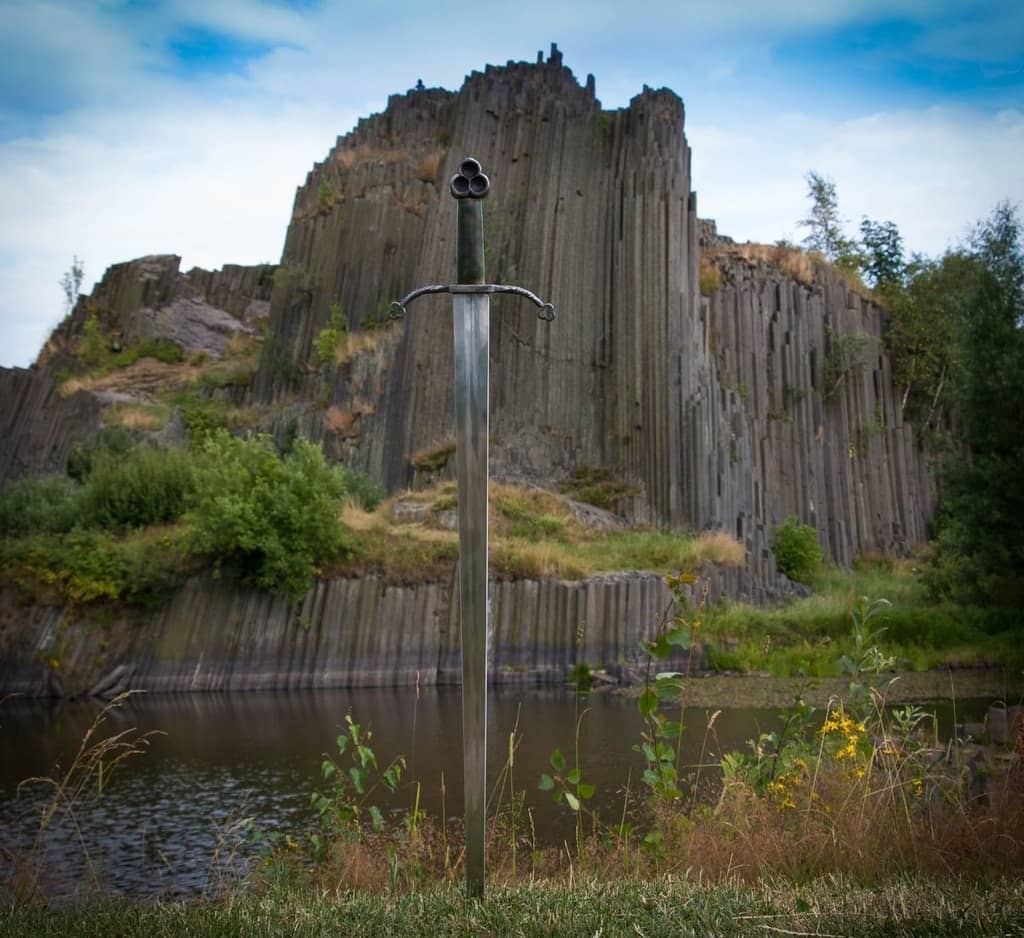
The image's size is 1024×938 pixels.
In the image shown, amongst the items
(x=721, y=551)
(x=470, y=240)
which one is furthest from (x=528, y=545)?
(x=470, y=240)

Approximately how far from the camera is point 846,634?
24.0 metres

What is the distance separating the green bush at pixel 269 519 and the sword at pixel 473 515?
20.2 metres

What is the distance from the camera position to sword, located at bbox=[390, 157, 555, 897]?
522 centimetres

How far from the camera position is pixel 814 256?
39.6 meters

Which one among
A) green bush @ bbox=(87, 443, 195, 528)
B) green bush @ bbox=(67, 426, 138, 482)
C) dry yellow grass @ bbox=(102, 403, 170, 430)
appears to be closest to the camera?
green bush @ bbox=(87, 443, 195, 528)

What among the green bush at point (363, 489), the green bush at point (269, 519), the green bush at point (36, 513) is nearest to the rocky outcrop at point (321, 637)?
the green bush at point (269, 519)

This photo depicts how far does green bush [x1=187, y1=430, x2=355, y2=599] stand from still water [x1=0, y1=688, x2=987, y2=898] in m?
2.98

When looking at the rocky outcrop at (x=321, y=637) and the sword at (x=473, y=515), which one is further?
the rocky outcrop at (x=321, y=637)

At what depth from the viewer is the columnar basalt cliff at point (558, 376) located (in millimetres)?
25078

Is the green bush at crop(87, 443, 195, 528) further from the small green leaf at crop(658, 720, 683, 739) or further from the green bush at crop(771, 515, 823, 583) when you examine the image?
the small green leaf at crop(658, 720, 683, 739)

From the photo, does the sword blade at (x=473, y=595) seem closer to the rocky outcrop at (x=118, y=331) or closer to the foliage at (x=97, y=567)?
the foliage at (x=97, y=567)

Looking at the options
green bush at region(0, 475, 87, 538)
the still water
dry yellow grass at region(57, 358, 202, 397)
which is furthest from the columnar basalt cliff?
green bush at region(0, 475, 87, 538)

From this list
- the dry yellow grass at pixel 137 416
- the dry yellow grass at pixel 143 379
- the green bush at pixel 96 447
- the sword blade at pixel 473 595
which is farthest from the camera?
the dry yellow grass at pixel 143 379

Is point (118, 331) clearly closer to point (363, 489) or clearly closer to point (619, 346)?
point (363, 489)
